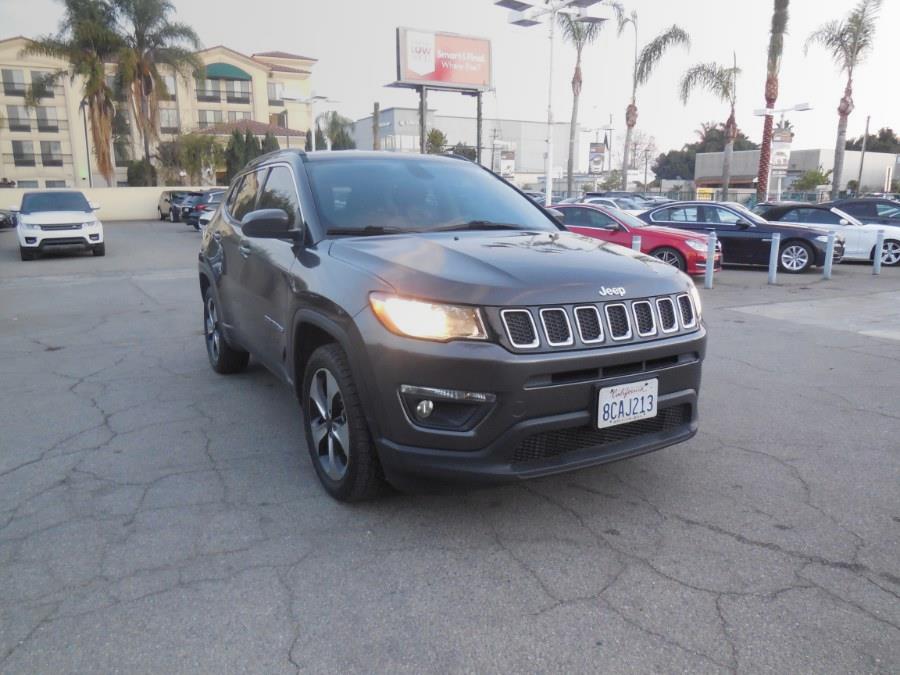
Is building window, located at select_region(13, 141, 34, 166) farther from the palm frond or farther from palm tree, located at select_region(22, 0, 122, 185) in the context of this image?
the palm frond

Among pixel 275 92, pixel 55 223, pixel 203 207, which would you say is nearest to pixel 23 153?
pixel 275 92

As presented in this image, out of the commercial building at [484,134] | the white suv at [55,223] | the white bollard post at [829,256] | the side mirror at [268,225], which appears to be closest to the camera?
the side mirror at [268,225]

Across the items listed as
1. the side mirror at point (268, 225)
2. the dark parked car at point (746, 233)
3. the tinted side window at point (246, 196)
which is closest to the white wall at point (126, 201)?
the dark parked car at point (746, 233)

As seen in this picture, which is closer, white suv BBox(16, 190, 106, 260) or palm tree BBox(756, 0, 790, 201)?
white suv BBox(16, 190, 106, 260)

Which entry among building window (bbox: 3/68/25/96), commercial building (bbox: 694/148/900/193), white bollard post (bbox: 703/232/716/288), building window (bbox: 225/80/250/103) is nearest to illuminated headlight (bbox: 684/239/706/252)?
white bollard post (bbox: 703/232/716/288)

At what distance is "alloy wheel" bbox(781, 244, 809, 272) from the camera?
1420 centimetres

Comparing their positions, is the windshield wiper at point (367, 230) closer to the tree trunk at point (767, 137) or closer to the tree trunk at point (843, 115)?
the tree trunk at point (767, 137)

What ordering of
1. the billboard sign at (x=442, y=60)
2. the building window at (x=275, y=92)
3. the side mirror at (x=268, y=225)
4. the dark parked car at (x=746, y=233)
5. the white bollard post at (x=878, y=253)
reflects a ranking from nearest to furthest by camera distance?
the side mirror at (x=268, y=225)
the white bollard post at (x=878, y=253)
the dark parked car at (x=746, y=233)
the billboard sign at (x=442, y=60)
the building window at (x=275, y=92)

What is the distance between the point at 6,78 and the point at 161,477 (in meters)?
72.8

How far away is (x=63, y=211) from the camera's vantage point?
16.8 meters

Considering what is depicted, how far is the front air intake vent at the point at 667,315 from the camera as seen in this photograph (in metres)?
3.30

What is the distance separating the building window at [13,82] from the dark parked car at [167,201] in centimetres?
3386

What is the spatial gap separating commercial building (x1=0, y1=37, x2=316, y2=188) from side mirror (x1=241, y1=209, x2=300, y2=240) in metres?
56.7

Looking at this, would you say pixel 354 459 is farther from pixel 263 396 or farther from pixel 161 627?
pixel 263 396
